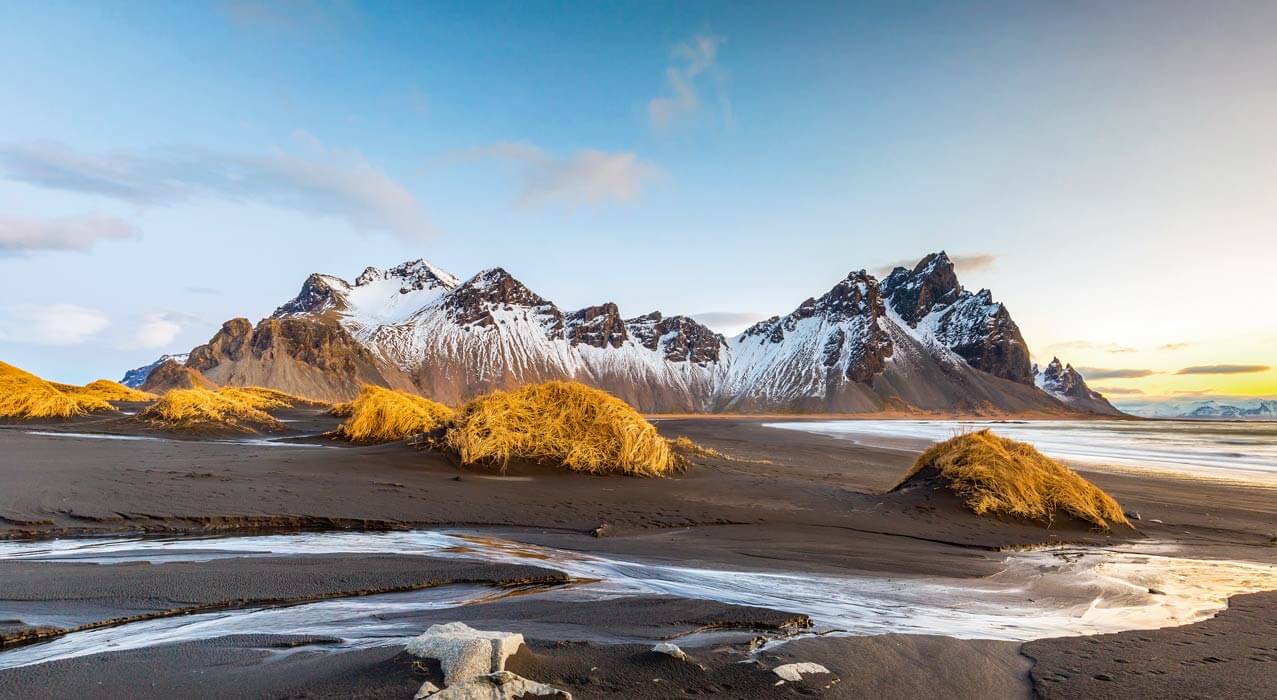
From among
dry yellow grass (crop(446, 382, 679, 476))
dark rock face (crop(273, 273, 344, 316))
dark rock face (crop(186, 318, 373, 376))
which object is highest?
dark rock face (crop(273, 273, 344, 316))

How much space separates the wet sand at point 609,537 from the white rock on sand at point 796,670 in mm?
61

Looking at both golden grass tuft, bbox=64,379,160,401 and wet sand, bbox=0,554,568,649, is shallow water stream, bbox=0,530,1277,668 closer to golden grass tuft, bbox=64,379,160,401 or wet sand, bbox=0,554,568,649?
wet sand, bbox=0,554,568,649

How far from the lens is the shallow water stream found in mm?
3031

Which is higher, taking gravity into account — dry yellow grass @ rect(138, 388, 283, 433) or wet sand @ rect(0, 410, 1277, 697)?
dry yellow grass @ rect(138, 388, 283, 433)

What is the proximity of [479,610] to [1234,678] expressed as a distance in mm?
3467

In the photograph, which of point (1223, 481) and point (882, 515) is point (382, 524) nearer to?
point (882, 515)

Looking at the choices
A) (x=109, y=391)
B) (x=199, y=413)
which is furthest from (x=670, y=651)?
(x=109, y=391)

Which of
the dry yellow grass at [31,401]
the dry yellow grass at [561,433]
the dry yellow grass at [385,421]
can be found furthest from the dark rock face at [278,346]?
the dry yellow grass at [561,433]

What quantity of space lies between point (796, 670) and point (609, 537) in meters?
4.06

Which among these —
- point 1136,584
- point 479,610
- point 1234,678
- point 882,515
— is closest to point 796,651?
point 479,610

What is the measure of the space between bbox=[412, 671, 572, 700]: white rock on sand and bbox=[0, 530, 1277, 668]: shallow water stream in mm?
796

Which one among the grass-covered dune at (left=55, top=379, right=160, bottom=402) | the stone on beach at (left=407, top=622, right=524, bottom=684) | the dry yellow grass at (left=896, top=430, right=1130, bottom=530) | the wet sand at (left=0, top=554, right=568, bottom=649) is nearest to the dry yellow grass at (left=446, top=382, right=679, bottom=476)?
the dry yellow grass at (left=896, top=430, right=1130, bottom=530)

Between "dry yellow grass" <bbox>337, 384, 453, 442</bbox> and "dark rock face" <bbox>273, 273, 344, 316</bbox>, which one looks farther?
"dark rock face" <bbox>273, 273, 344, 316</bbox>

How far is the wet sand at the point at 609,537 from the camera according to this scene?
7.82ft
